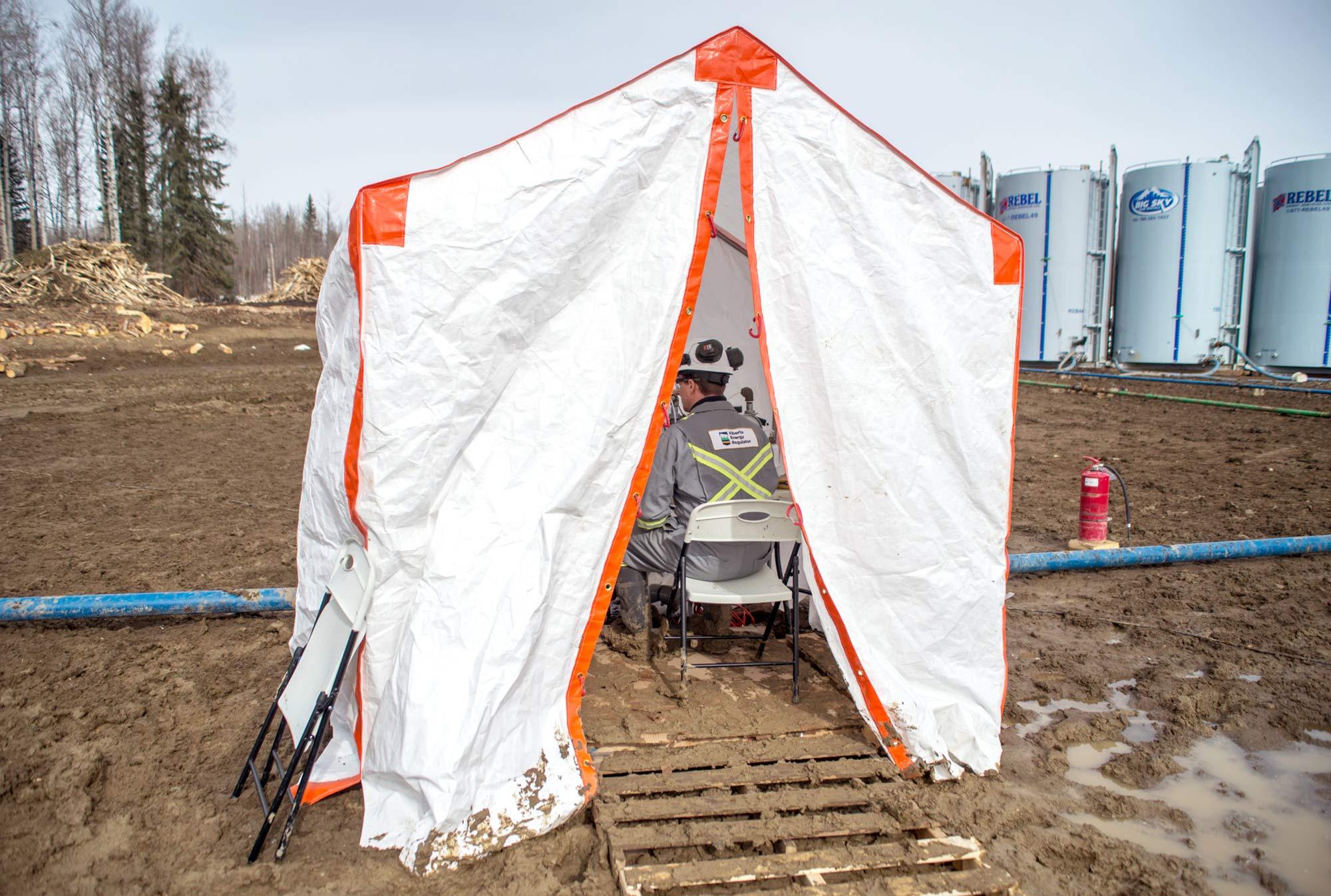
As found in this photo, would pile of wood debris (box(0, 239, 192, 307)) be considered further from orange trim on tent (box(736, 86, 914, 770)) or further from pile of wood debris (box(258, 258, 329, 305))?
orange trim on tent (box(736, 86, 914, 770))

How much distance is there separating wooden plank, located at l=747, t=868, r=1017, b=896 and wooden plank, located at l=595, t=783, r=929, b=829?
27 centimetres

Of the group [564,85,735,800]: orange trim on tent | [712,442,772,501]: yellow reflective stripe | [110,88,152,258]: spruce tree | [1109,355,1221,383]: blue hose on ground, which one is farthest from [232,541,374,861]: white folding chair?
[110,88,152,258]: spruce tree

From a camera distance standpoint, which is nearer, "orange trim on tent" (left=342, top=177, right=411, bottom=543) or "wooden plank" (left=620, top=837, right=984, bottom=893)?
"wooden plank" (left=620, top=837, right=984, bottom=893)

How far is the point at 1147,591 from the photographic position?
5.42 meters

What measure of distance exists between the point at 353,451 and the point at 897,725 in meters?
2.34

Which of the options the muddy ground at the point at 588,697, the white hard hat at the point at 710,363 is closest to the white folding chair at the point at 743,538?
the muddy ground at the point at 588,697

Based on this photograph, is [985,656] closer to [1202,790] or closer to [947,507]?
[947,507]

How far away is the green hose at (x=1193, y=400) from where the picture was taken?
37.2 feet

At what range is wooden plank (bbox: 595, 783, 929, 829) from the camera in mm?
3014

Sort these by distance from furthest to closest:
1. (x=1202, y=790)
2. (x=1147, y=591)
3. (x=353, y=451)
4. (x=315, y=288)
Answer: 1. (x=315, y=288)
2. (x=1147, y=591)
3. (x=1202, y=790)
4. (x=353, y=451)

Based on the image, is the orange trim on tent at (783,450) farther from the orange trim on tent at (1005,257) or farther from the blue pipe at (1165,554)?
the blue pipe at (1165,554)

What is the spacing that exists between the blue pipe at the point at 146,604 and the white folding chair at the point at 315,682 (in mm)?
1588

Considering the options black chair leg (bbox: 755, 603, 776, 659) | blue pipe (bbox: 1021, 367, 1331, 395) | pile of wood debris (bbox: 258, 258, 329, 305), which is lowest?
black chair leg (bbox: 755, 603, 776, 659)

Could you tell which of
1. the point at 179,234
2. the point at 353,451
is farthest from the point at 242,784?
the point at 179,234
